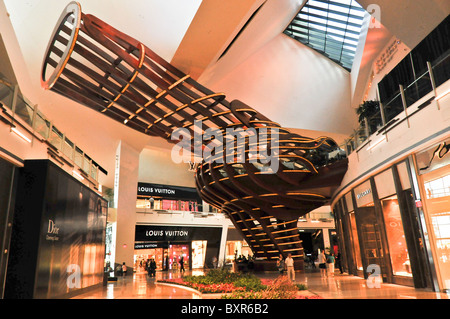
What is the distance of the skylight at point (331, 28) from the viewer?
2197cm

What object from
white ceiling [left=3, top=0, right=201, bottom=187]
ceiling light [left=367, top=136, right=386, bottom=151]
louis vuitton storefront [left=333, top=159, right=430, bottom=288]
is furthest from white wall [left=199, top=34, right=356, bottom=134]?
ceiling light [left=367, top=136, right=386, bottom=151]

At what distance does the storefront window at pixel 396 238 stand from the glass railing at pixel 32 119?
1088 centimetres

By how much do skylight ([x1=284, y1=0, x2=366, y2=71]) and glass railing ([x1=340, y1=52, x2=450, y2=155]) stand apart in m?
12.1

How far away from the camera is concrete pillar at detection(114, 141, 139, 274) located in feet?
73.8

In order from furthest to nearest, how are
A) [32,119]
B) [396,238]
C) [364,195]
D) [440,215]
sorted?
[364,195], [396,238], [32,119], [440,215]

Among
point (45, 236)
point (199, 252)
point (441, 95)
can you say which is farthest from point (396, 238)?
point (199, 252)

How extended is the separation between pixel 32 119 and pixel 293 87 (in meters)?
20.4

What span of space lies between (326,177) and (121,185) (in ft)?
43.5

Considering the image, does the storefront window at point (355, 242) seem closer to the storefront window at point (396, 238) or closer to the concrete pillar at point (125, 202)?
the storefront window at point (396, 238)

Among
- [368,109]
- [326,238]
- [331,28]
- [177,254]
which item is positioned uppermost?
[331,28]

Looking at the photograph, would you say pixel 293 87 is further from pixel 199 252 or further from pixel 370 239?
pixel 199 252

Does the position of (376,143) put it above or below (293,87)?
below

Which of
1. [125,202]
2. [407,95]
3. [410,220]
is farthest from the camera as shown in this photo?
[125,202]

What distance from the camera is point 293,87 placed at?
26.5 m
